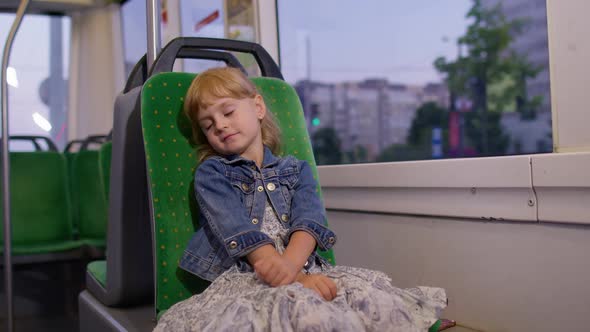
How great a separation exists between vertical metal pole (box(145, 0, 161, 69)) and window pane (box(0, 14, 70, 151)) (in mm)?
4555

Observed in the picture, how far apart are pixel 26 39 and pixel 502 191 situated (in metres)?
5.70

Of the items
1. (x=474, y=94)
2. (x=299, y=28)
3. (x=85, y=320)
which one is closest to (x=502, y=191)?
(x=85, y=320)

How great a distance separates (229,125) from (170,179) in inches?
8.8

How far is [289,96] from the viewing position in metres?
1.75

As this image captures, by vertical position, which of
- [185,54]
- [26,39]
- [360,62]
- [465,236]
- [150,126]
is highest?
[26,39]

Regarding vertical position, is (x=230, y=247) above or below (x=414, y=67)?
below

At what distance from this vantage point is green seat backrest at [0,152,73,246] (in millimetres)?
3201

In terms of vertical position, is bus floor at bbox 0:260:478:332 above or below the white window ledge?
below

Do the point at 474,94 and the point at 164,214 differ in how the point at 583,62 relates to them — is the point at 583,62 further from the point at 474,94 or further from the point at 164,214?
the point at 474,94

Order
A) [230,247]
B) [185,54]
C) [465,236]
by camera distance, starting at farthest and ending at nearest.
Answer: [185,54]
[465,236]
[230,247]

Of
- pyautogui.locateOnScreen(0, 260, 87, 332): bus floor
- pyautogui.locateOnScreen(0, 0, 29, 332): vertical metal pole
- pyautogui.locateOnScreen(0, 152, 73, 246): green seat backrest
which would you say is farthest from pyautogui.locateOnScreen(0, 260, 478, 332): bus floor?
pyautogui.locateOnScreen(0, 0, 29, 332): vertical metal pole

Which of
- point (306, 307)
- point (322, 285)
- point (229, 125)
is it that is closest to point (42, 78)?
point (229, 125)

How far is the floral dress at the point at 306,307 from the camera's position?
99cm

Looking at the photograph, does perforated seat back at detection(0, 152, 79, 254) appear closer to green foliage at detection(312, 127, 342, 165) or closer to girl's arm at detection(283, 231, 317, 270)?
green foliage at detection(312, 127, 342, 165)
